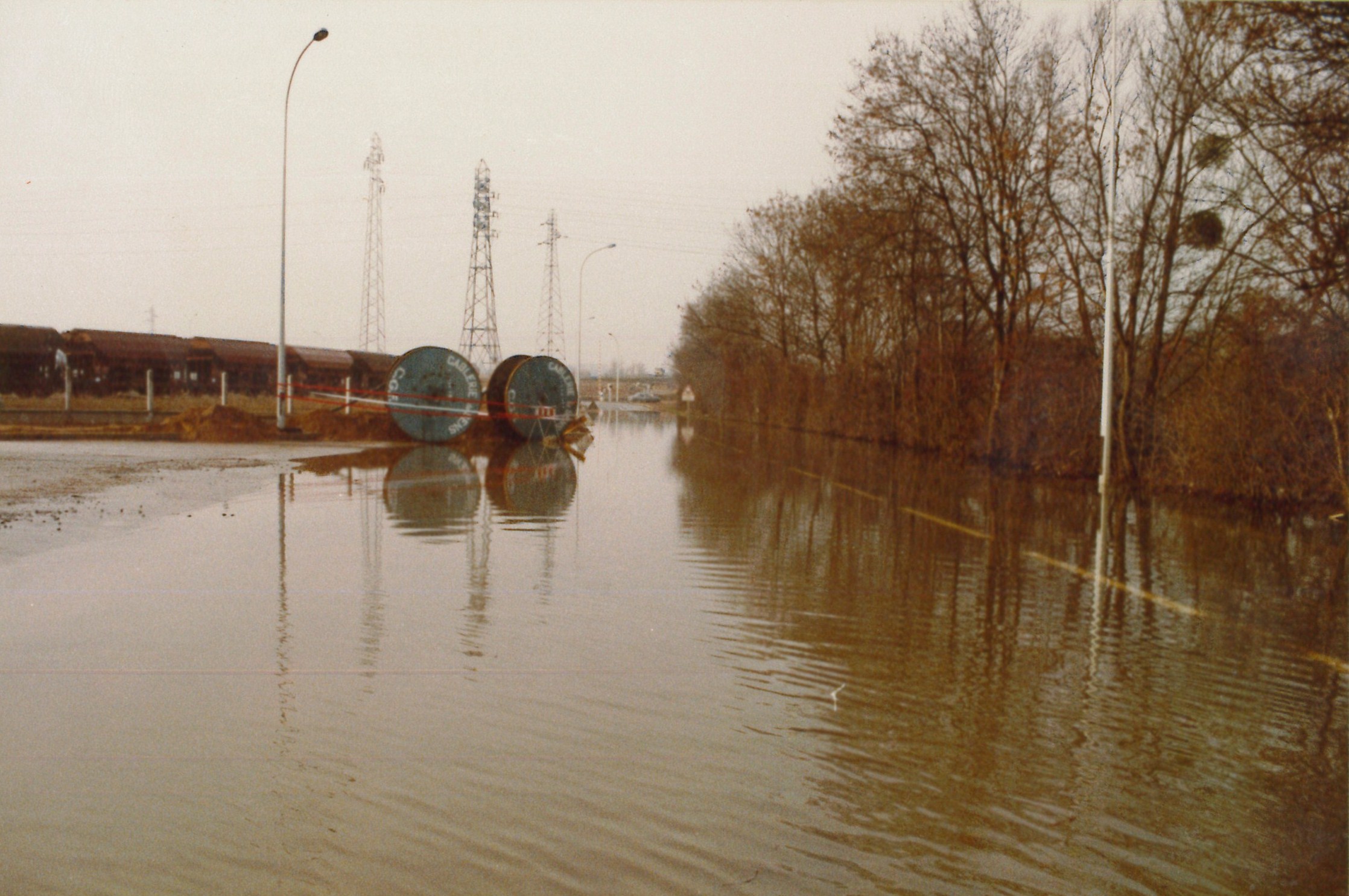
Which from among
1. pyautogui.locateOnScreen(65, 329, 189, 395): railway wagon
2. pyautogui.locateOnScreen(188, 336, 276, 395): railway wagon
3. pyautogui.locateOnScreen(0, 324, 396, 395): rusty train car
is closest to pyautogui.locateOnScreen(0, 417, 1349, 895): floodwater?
pyautogui.locateOnScreen(0, 324, 396, 395): rusty train car

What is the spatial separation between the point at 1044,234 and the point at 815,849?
24.6 meters

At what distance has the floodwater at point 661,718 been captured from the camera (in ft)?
12.4

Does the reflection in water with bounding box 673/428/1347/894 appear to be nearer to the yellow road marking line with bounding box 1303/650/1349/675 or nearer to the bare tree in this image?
the yellow road marking line with bounding box 1303/650/1349/675

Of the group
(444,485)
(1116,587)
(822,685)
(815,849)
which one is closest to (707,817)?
(815,849)

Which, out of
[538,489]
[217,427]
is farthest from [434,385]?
[538,489]

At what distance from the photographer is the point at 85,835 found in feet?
12.6

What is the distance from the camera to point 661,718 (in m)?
5.35

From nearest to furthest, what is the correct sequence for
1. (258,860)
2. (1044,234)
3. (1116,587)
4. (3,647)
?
(258,860) < (3,647) < (1116,587) < (1044,234)

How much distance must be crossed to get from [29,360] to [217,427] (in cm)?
1892

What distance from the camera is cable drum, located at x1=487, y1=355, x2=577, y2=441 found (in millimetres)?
29281

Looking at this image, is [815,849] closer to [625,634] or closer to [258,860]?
[258,860]

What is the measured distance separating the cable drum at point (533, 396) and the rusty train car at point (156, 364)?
27.3 ft

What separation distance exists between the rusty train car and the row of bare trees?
1754 centimetres

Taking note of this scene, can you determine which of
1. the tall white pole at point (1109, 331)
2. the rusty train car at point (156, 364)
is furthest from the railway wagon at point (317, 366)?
the tall white pole at point (1109, 331)
